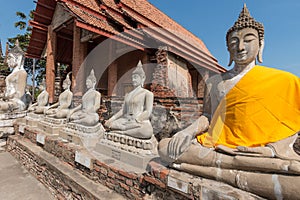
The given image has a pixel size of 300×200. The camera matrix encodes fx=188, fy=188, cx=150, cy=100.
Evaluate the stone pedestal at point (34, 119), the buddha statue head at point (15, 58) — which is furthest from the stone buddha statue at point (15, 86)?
the stone pedestal at point (34, 119)

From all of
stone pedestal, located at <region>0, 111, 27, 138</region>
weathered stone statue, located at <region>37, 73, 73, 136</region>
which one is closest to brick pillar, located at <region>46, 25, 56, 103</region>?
stone pedestal, located at <region>0, 111, 27, 138</region>

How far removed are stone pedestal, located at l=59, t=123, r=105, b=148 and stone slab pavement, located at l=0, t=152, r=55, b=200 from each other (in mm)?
1025

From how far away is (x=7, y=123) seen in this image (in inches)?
235

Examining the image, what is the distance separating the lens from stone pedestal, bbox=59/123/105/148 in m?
3.36

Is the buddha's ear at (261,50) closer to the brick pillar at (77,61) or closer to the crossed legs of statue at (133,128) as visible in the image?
the crossed legs of statue at (133,128)

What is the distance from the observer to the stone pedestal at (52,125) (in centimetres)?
425

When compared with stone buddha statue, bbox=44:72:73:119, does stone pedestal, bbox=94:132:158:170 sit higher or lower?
lower

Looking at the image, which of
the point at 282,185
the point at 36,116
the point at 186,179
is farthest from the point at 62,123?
the point at 282,185

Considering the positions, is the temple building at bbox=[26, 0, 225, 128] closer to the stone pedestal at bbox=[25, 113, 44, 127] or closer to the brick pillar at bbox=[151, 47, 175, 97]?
the brick pillar at bbox=[151, 47, 175, 97]

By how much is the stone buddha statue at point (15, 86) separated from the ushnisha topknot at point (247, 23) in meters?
6.88

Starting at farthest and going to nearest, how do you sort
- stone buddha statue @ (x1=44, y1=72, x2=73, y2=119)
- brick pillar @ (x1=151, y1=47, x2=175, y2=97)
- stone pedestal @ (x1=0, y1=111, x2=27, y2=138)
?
1. brick pillar @ (x1=151, y1=47, x2=175, y2=97)
2. stone pedestal @ (x1=0, y1=111, x2=27, y2=138)
3. stone buddha statue @ (x1=44, y1=72, x2=73, y2=119)

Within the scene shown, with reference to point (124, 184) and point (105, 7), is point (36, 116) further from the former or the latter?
point (105, 7)

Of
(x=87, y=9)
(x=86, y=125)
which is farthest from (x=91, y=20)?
(x=86, y=125)

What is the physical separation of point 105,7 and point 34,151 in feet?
20.2
